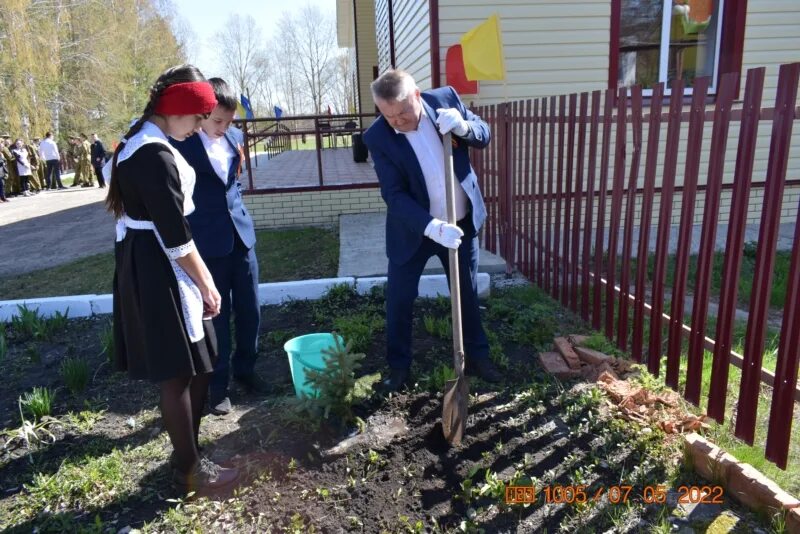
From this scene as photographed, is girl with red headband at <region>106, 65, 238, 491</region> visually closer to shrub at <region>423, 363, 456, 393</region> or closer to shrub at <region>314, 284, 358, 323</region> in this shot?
shrub at <region>423, 363, 456, 393</region>

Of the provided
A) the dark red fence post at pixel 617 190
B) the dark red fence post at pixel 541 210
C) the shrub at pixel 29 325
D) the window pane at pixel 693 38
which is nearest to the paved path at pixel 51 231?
the shrub at pixel 29 325

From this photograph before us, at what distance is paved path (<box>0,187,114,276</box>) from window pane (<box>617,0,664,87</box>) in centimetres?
718

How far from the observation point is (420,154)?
301 cm

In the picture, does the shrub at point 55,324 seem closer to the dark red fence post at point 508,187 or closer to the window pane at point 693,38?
the dark red fence post at point 508,187

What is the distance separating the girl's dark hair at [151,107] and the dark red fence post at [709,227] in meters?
2.19

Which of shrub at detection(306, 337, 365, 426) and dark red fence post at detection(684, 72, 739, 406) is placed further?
shrub at detection(306, 337, 365, 426)

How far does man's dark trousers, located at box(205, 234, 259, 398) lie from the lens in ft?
9.95

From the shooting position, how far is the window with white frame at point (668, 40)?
21.9 feet

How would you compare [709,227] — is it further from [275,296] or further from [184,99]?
[275,296]

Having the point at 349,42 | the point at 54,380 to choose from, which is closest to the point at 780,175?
the point at 54,380

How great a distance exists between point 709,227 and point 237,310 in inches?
98.5

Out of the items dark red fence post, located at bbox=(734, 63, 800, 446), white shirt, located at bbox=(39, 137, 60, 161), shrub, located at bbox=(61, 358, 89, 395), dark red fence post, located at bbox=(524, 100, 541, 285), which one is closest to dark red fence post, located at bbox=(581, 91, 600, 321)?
dark red fence post, located at bbox=(524, 100, 541, 285)

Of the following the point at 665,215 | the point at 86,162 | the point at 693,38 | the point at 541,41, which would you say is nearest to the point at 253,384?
the point at 665,215

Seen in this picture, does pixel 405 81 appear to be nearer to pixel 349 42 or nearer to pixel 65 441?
pixel 65 441
